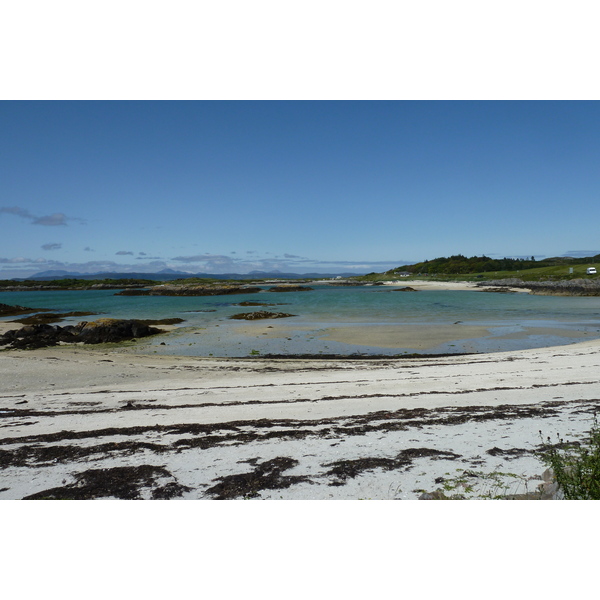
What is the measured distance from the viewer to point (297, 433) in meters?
6.55

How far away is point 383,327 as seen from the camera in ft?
96.7

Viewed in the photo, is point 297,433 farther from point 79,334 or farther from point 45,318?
point 45,318

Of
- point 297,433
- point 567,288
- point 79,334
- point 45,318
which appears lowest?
point 79,334

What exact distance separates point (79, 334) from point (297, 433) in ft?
79.7

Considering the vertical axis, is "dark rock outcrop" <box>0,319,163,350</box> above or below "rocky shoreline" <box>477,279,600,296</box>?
below

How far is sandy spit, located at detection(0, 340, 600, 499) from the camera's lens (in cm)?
472

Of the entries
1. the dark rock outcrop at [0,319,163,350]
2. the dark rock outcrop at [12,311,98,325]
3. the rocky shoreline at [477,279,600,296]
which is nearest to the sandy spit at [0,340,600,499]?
the dark rock outcrop at [0,319,163,350]

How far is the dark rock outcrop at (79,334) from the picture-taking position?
2392cm

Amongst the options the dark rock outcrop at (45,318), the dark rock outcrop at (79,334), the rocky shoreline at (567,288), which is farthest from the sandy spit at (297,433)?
the rocky shoreline at (567,288)

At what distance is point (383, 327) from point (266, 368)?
1523cm

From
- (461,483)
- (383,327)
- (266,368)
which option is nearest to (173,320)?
(383,327)

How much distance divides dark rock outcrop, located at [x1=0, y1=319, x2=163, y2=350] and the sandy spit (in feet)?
39.7

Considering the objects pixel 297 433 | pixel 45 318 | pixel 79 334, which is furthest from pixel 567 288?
pixel 45 318

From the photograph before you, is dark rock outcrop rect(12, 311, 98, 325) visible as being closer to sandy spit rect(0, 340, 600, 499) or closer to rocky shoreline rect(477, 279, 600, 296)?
sandy spit rect(0, 340, 600, 499)
